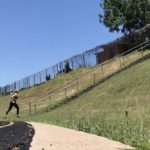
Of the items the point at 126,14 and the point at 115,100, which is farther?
the point at 126,14

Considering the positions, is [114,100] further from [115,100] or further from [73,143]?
[73,143]

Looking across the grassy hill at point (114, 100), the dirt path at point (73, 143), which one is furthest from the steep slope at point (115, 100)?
the dirt path at point (73, 143)

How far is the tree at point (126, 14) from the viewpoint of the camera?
A: 7181 centimetres

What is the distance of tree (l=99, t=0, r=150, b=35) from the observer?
7181 centimetres

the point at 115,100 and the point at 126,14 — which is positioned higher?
the point at 126,14

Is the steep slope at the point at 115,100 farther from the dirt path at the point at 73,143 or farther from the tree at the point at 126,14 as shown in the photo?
the tree at the point at 126,14

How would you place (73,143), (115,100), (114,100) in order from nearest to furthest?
(73,143) < (115,100) < (114,100)

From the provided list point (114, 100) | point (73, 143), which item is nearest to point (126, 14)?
point (114, 100)

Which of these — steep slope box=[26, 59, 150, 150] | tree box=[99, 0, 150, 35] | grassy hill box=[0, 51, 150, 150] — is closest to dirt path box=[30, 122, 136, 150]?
grassy hill box=[0, 51, 150, 150]

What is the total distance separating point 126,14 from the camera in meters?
72.4

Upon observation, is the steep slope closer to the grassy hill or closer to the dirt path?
the grassy hill

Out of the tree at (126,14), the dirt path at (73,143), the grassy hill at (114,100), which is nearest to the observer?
the dirt path at (73,143)

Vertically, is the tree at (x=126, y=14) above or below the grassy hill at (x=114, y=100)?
above

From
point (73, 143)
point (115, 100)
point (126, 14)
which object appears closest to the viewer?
point (73, 143)
